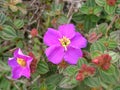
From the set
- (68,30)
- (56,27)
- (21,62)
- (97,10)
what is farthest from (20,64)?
(97,10)

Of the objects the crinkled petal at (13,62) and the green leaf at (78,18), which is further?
the green leaf at (78,18)

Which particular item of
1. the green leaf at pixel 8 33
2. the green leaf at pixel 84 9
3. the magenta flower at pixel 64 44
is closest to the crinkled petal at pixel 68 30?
the magenta flower at pixel 64 44

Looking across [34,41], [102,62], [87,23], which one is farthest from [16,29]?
[102,62]

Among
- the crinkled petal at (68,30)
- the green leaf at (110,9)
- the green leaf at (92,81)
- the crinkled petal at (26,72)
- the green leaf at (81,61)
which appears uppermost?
the green leaf at (110,9)

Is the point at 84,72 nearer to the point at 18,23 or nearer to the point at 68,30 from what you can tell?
the point at 68,30

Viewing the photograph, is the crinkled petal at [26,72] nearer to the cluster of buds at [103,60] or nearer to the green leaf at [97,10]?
the cluster of buds at [103,60]

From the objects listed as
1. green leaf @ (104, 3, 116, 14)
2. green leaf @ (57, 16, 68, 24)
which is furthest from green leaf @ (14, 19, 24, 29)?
green leaf @ (104, 3, 116, 14)
